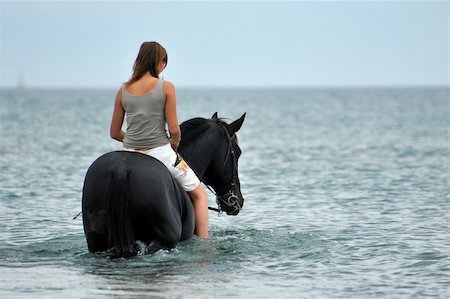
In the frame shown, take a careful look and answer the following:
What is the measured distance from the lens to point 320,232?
40.3 feet

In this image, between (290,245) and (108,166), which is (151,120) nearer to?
(108,166)

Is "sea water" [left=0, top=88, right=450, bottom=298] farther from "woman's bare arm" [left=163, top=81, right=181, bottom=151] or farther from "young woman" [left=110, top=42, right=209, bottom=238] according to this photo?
"woman's bare arm" [left=163, top=81, right=181, bottom=151]

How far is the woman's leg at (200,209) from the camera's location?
9734mm

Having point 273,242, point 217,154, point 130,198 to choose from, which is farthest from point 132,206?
point 273,242

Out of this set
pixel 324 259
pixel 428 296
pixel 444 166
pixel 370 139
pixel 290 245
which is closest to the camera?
pixel 428 296

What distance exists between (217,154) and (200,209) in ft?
2.50

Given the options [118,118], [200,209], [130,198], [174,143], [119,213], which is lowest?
[200,209]

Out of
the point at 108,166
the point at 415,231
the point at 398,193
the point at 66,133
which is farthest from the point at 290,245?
the point at 66,133

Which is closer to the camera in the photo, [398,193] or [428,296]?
[428,296]

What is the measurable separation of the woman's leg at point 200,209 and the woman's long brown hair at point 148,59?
1359 mm

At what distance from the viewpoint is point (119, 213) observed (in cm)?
879

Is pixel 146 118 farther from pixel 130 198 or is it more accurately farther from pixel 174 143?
pixel 130 198

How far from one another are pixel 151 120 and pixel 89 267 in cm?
159

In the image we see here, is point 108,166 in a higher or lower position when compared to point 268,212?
higher
